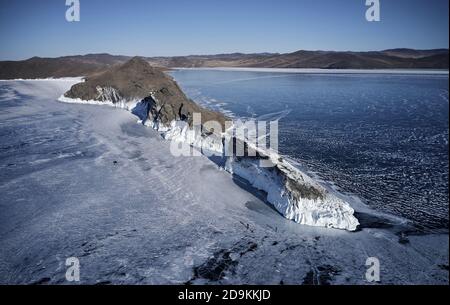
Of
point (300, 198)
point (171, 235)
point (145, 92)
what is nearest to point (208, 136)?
point (300, 198)

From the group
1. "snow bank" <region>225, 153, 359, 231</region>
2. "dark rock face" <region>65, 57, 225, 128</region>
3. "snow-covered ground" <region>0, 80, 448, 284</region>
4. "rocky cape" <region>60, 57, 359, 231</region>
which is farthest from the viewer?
"dark rock face" <region>65, 57, 225, 128</region>

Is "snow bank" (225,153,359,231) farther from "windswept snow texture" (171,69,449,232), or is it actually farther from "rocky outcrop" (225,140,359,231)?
"windswept snow texture" (171,69,449,232)

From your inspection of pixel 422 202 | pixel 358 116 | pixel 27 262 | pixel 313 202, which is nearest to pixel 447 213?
pixel 422 202

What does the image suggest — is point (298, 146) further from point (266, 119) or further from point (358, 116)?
point (358, 116)

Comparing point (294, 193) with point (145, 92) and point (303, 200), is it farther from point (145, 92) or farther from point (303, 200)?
point (145, 92)

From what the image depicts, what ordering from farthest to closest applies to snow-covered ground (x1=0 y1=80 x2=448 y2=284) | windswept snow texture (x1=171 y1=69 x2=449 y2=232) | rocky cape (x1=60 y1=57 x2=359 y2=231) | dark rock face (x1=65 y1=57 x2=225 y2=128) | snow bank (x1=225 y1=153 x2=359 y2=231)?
dark rock face (x1=65 y1=57 x2=225 y2=128) → windswept snow texture (x1=171 y1=69 x2=449 y2=232) → rocky cape (x1=60 y1=57 x2=359 y2=231) → snow bank (x1=225 y1=153 x2=359 y2=231) → snow-covered ground (x1=0 y1=80 x2=448 y2=284)

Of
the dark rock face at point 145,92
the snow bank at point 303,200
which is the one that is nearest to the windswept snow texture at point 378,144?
the snow bank at point 303,200

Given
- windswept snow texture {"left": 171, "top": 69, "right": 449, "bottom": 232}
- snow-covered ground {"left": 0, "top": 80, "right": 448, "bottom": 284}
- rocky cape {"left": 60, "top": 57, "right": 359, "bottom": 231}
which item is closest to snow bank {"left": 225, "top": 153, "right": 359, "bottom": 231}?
rocky cape {"left": 60, "top": 57, "right": 359, "bottom": 231}
